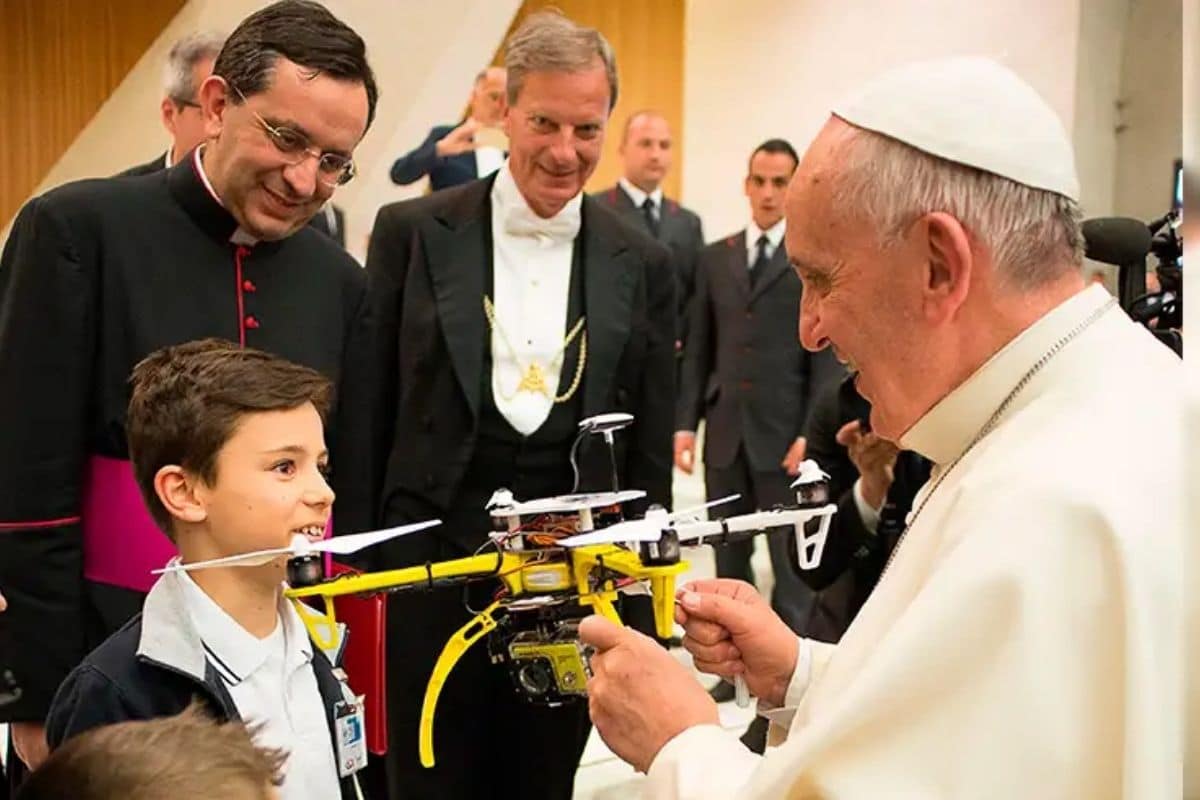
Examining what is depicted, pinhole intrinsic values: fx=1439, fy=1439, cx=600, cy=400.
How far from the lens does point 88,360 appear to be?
1917 mm

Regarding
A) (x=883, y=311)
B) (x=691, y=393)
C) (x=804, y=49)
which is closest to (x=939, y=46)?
(x=804, y=49)

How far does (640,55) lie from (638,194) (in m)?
1.14

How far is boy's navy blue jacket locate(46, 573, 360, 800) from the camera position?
1.56m

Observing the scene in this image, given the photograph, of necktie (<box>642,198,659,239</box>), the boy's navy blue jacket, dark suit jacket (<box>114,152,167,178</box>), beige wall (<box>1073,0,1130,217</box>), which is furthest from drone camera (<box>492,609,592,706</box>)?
necktie (<box>642,198,659,239</box>)

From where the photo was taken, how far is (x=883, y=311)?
141 centimetres

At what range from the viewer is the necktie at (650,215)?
21.7 ft

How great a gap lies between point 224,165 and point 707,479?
351cm

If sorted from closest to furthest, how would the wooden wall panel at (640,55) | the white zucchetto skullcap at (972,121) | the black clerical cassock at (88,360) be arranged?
1. the white zucchetto skullcap at (972,121)
2. the black clerical cassock at (88,360)
3. the wooden wall panel at (640,55)

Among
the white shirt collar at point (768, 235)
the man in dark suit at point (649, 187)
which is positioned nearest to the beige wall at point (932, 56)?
the man in dark suit at point (649, 187)

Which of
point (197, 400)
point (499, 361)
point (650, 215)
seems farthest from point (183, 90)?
point (650, 215)

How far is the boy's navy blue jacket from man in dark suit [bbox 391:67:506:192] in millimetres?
1949

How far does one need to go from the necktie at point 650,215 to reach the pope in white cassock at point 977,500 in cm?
508

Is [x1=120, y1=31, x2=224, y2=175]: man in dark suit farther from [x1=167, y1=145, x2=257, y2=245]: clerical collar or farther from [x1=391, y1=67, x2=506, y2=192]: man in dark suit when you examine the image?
[x1=391, y1=67, x2=506, y2=192]: man in dark suit

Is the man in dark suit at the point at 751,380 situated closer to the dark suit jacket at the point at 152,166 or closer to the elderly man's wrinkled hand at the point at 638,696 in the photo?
the dark suit jacket at the point at 152,166
